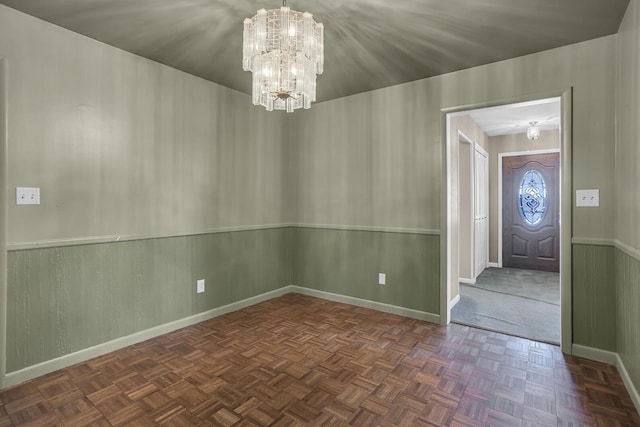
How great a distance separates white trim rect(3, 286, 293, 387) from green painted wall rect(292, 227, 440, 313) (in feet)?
2.59

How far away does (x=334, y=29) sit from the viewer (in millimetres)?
2197

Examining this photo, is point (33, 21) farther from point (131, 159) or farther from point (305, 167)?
point (305, 167)

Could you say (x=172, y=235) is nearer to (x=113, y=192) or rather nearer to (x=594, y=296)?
(x=113, y=192)

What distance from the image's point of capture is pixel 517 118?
464 centimetres

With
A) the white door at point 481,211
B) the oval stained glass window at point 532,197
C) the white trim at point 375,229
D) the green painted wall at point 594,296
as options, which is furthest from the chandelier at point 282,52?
the oval stained glass window at point 532,197

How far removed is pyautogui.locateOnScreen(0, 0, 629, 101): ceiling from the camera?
192 centimetres

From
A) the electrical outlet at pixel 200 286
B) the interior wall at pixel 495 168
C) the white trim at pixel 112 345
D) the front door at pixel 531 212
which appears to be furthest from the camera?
the interior wall at pixel 495 168

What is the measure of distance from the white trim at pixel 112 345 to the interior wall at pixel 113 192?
40mm

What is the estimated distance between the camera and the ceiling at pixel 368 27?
192cm

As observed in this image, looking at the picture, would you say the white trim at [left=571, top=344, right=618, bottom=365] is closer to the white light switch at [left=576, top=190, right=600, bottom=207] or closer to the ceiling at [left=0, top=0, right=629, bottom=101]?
the white light switch at [left=576, top=190, right=600, bottom=207]

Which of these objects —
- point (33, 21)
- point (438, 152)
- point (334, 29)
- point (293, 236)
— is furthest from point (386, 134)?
point (33, 21)

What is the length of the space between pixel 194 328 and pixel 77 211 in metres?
1.35

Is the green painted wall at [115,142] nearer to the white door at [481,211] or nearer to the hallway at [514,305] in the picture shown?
the hallway at [514,305]

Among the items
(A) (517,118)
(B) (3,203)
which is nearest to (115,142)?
(B) (3,203)
